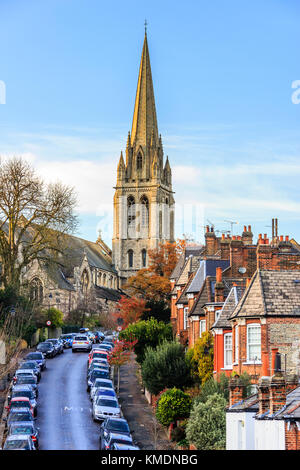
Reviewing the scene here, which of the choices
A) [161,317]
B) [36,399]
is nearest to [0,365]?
[36,399]

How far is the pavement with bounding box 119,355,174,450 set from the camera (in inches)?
1638

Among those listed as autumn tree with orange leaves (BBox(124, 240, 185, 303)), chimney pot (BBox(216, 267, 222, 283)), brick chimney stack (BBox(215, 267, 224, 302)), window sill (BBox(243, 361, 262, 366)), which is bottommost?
window sill (BBox(243, 361, 262, 366))

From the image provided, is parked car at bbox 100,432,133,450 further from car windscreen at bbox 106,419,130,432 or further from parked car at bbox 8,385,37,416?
parked car at bbox 8,385,37,416

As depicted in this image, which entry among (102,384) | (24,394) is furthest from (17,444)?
(102,384)

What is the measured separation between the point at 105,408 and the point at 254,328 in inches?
389

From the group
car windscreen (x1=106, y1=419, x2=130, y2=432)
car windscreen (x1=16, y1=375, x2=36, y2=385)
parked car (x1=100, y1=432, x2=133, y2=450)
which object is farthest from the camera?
car windscreen (x1=16, y1=375, x2=36, y2=385)

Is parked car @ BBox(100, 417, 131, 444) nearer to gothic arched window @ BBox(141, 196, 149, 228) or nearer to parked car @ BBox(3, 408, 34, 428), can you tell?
parked car @ BBox(3, 408, 34, 428)

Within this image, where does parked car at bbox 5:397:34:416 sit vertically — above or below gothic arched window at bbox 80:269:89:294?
below

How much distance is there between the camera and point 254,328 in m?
39.7

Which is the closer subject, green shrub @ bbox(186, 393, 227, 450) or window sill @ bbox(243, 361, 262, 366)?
green shrub @ bbox(186, 393, 227, 450)

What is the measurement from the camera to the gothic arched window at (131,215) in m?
166

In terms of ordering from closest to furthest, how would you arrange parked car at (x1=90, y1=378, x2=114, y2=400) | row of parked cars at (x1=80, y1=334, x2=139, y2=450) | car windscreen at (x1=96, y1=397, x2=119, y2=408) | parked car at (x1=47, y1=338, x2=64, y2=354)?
row of parked cars at (x1=80, y1=334, x2=139, y2=450) → car windscreen at (x1=96, y1=397, x2=119, y2=408) → parked car at (x1=90, y1=378, x2=114, y2=400) → parked car at (x1=47, y1=338, x2=64, y2=354)

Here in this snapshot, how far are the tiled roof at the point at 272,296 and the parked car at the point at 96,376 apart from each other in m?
15.5

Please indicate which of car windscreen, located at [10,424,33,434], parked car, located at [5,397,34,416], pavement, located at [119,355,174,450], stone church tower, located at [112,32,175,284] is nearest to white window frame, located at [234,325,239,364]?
pavement, located at [119,355,174,450]
